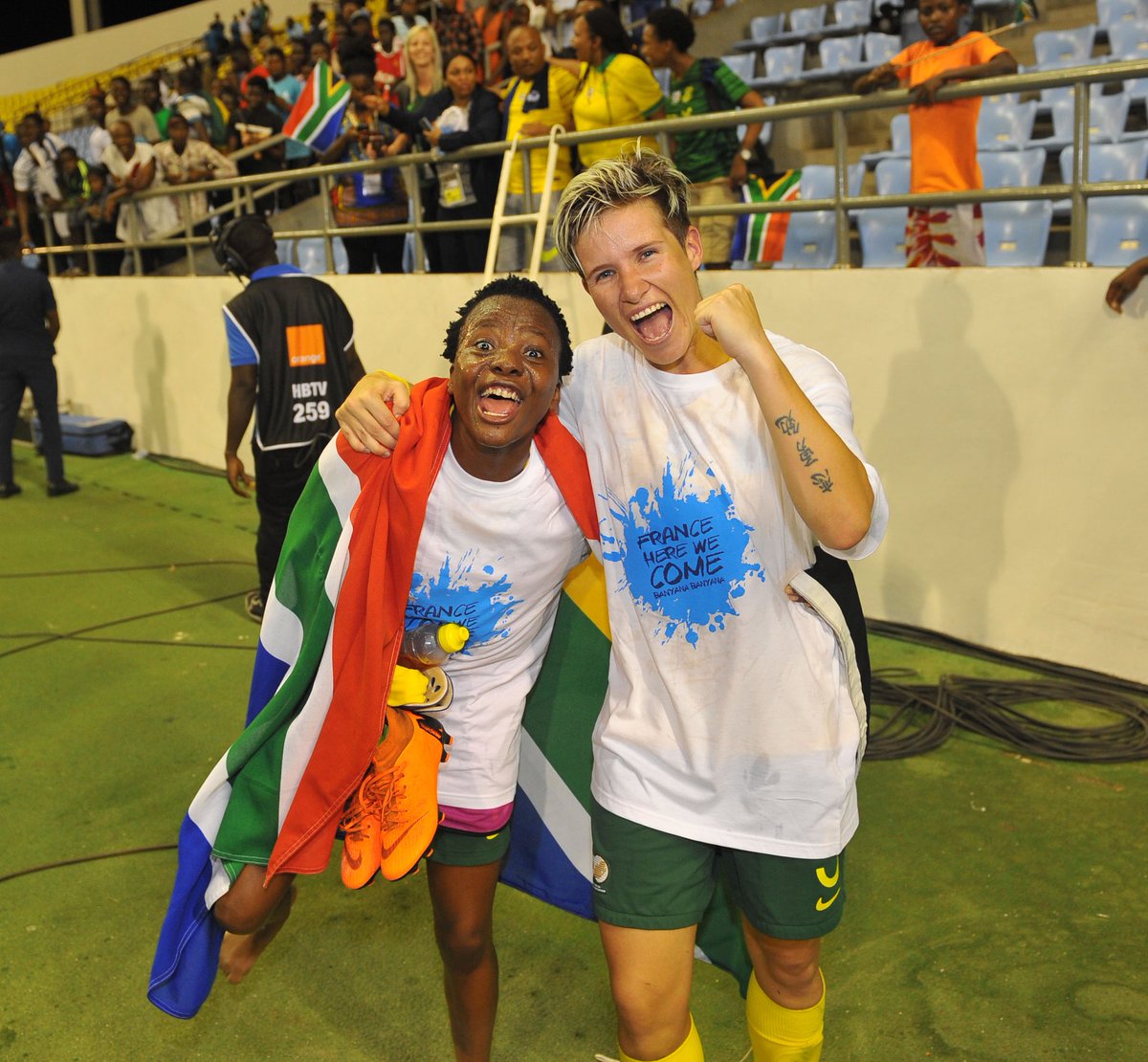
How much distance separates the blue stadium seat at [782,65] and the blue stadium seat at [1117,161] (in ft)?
12.1

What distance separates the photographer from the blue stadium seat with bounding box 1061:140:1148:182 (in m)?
6.76

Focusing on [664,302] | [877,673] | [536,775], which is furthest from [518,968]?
[877,673]

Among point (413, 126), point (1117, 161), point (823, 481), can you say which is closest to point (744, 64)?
point (413, 126)

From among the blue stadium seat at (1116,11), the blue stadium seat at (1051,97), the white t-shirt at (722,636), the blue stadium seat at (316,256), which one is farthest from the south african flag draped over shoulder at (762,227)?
the white t-shirt at (722,636)

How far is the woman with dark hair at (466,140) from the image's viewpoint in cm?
736

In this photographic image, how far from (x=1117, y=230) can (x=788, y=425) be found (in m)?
4.60

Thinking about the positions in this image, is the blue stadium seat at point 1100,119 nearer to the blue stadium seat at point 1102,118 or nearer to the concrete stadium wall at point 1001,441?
the blue stadium seat at point 1102,118

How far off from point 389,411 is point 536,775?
3.23 feet

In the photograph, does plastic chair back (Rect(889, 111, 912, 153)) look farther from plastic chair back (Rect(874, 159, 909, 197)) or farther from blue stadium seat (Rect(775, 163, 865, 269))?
blue stadium seat (Rect(775, 163, 865, 269))

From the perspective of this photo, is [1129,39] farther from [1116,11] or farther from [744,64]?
Result: [744,64]

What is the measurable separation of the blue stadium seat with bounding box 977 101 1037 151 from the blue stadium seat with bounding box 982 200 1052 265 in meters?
1.66

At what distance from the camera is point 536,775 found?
2842mm

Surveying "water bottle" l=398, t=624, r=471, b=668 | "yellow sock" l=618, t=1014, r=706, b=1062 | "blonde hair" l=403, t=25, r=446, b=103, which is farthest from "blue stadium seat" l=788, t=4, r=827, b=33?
"yellow sock" l=618, t=1014, r=706, b=1062

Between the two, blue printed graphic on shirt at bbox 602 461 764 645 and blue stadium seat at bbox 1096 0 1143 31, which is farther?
blue stadium seat at bbox 1096 0 1143 31
